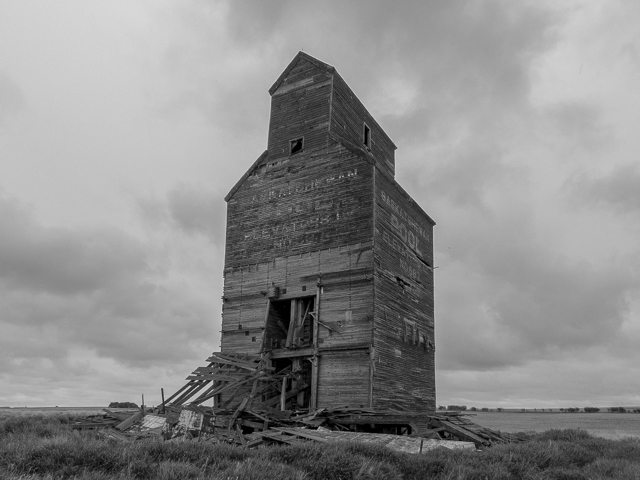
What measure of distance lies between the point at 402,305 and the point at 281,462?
1892 centimetres

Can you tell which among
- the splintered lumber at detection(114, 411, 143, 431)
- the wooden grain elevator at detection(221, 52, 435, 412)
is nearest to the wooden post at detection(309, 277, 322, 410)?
the wooden grain elevator at detection(221, 52, 435, 412)

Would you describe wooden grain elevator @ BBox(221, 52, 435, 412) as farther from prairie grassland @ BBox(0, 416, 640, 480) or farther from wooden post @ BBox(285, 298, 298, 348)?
prairie grassland @ BBox(0, 416, 640, 480)

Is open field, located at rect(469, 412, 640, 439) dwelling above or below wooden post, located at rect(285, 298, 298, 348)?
below

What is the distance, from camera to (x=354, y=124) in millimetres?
35000

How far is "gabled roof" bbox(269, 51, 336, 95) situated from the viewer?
1312 inches

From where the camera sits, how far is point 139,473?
1010cm

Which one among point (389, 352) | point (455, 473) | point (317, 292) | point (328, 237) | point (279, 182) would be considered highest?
point (279, 182)

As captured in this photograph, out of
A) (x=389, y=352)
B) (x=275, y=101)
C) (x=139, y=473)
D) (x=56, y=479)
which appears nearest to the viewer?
(x=56, y=479)

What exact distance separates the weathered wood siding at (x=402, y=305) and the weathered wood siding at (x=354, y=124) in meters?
4.68

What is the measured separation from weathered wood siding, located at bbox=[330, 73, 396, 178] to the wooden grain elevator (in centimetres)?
14

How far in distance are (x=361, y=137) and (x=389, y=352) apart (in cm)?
1443

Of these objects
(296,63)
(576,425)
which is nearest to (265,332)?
(296,63)

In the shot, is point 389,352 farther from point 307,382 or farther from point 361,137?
point 361,137

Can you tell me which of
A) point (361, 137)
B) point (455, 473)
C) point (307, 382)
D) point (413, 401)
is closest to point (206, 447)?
point (455, 473)
